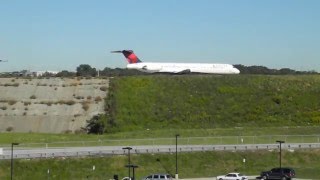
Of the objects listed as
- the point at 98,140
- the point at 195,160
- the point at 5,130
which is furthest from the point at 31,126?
the point at 195,160

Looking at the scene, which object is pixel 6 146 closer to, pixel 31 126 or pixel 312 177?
pixel 31 126

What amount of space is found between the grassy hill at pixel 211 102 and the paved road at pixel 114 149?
→ 19.6 m

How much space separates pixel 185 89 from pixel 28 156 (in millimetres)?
51544

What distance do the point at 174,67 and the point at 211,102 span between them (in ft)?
92.9

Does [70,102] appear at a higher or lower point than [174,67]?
lower

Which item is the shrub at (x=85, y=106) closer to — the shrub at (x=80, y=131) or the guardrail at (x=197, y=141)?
the shrub at (x=80, y=131)

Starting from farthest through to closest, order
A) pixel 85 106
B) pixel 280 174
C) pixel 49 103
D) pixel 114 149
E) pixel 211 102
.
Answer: pixel 211 102, pixel 49 103, pixel 85 106, pixel 114 149, pixel 280 174

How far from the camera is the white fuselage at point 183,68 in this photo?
139350 millimetres

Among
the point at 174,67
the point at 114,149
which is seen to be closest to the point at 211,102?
the point at 174,67

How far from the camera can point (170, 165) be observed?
73625 mm

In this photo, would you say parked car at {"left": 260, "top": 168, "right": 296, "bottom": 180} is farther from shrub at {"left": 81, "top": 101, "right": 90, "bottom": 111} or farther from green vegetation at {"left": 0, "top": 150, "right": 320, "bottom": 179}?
shrub at {"left": 81, "top": 101, "right": 90, "bottom": 111}

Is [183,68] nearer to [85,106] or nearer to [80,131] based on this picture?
[85,106]

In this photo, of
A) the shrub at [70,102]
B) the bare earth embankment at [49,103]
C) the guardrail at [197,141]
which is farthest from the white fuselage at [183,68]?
the guardrail at [197,141]

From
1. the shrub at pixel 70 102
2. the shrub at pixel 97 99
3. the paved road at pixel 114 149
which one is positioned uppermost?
the shrub at pixel 97 99
